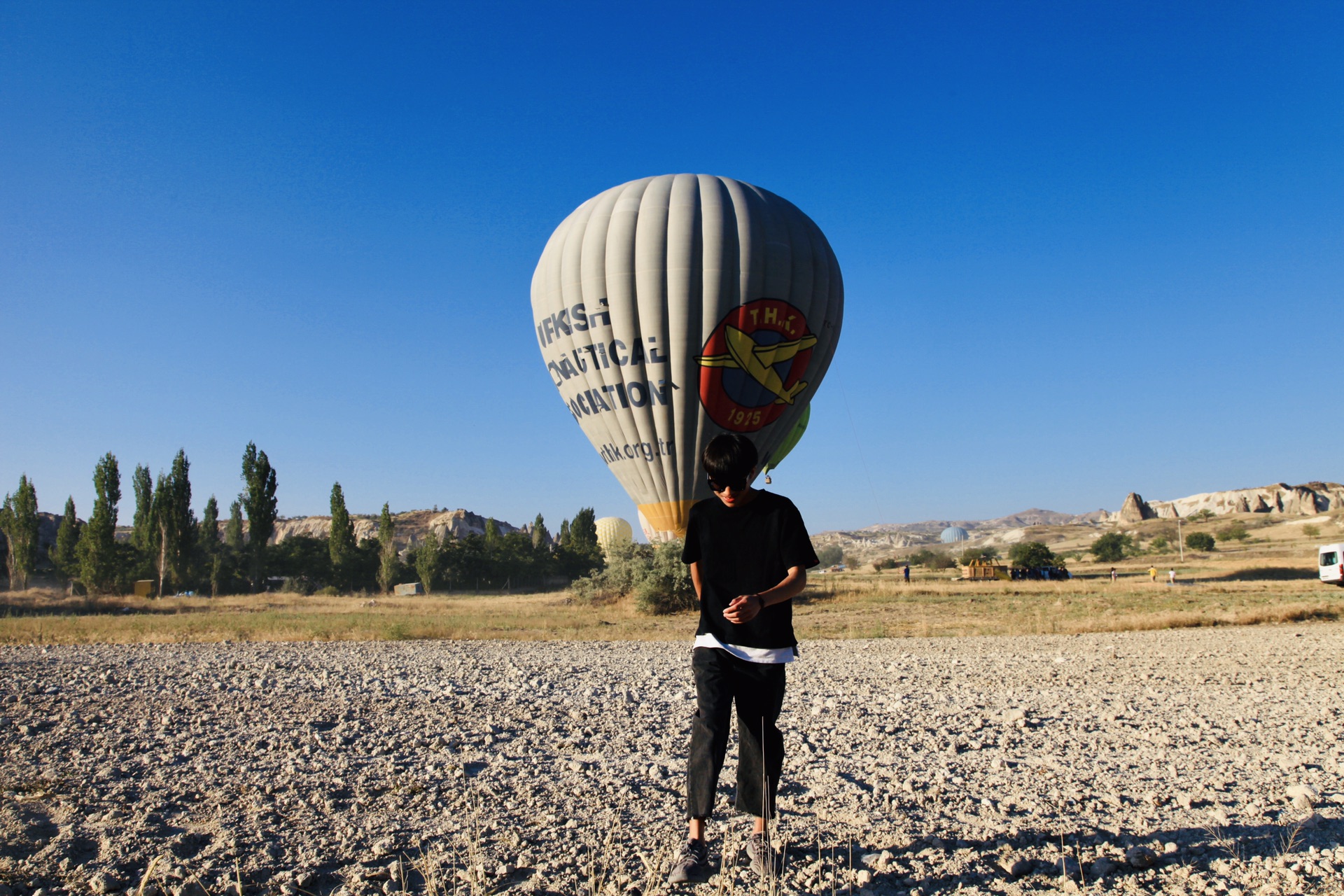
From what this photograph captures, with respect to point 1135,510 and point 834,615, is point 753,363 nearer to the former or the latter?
point 834,615

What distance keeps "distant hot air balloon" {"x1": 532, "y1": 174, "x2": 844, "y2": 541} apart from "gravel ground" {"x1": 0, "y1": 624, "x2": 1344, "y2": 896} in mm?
12676

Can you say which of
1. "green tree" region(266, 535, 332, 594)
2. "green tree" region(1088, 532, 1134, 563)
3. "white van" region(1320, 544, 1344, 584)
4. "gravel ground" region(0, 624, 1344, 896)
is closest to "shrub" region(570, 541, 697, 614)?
"gravel ground" region(0, 624, 1344, 896)

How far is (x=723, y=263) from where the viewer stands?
64.4 ft

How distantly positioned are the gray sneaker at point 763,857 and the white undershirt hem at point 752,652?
2.11 ft

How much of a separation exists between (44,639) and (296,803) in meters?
12.6

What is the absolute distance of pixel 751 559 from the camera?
10.2 ft

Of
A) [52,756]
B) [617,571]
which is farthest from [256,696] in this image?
[617,571]

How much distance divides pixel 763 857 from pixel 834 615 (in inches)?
728

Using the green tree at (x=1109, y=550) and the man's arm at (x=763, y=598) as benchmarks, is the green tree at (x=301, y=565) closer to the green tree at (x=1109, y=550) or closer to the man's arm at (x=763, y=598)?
the man's arm at (x=763, y=598)

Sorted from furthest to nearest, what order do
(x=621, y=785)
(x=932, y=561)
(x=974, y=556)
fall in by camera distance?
1. (x=932, y=561)
2. (x=974, y=556)
3. (x=621, y=785)

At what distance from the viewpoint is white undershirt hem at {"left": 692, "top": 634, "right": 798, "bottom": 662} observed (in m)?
3.09

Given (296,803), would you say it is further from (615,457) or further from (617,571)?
(617,571)

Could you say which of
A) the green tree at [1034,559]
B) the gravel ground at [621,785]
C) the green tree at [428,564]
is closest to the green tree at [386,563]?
the green tree at [428,564]

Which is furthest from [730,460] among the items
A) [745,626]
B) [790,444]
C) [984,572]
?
[984,572]
